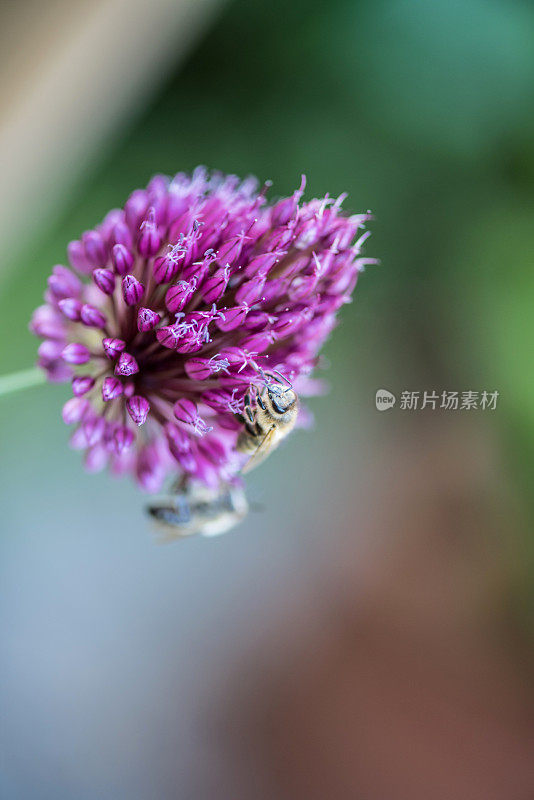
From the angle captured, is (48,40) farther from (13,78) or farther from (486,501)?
(486,501)

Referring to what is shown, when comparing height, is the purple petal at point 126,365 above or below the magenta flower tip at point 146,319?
below

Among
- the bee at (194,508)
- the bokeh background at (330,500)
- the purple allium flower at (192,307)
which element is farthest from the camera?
the bokeh background at (330,500)

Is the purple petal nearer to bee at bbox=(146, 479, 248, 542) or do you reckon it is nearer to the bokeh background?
bee at bbox=(146, 479, 248, 542)

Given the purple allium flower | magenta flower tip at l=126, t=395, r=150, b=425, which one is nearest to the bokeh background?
the purple allium flower

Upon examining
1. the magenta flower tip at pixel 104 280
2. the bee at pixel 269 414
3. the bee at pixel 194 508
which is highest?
the magenta flower tip at pixel 104 280

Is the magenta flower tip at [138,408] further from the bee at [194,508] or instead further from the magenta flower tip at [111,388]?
the bee at [194,508]

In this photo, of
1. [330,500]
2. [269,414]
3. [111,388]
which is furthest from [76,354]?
[330,500]

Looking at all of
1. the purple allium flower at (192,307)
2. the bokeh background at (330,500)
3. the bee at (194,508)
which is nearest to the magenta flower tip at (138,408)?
the purple allium flower at (192,307)

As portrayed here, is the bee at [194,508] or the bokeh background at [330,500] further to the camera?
the bokeh background at [330,500]
